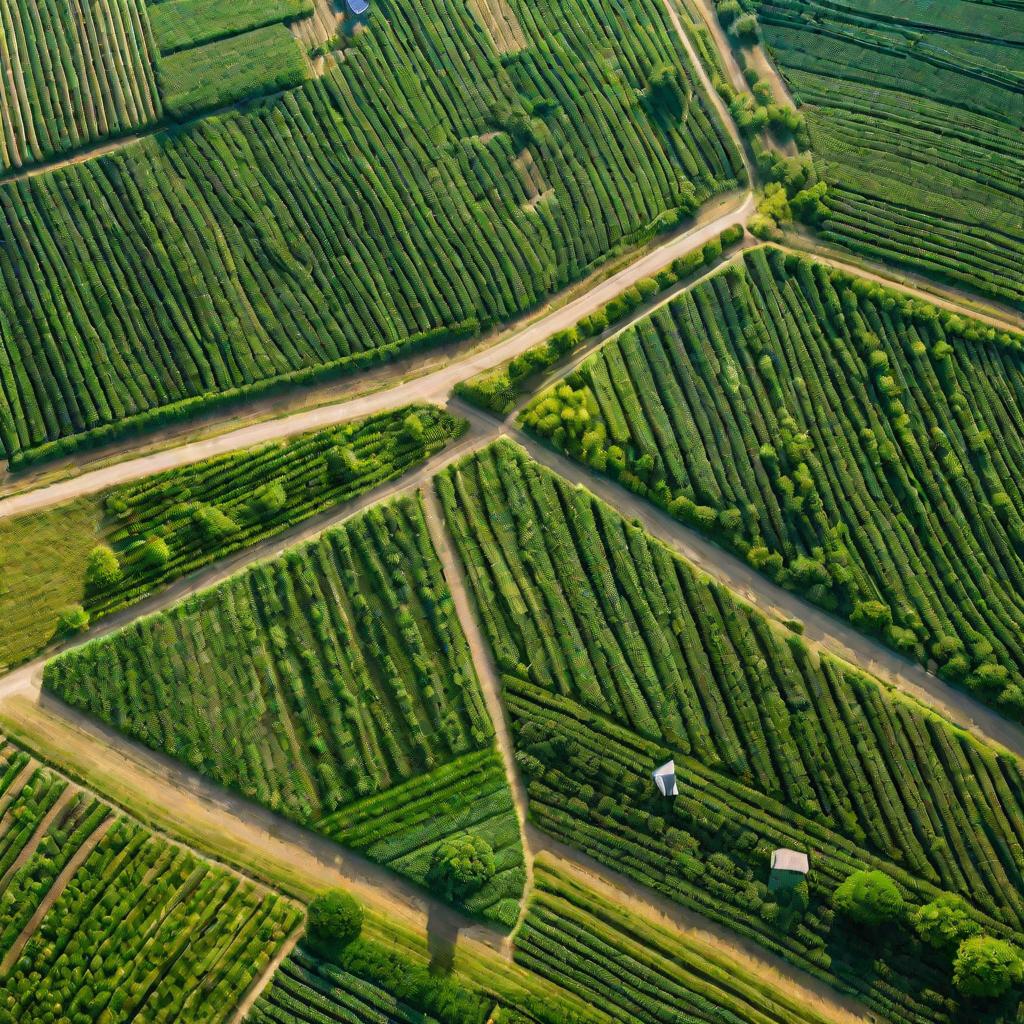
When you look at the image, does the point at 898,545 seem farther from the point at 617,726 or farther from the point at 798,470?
the point at 617,726

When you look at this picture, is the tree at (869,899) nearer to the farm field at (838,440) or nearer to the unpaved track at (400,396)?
the farm field at (838,440)

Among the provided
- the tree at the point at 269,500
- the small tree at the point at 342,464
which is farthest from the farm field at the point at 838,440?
the tree at the point at 269,500

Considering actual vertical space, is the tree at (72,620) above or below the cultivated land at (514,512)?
below

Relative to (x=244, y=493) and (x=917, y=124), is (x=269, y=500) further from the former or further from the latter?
(x=917, y=124)

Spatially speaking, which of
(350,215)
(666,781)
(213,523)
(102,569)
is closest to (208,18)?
(350,215)

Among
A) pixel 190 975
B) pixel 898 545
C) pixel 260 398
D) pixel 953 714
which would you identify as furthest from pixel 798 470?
pixel 190 975
